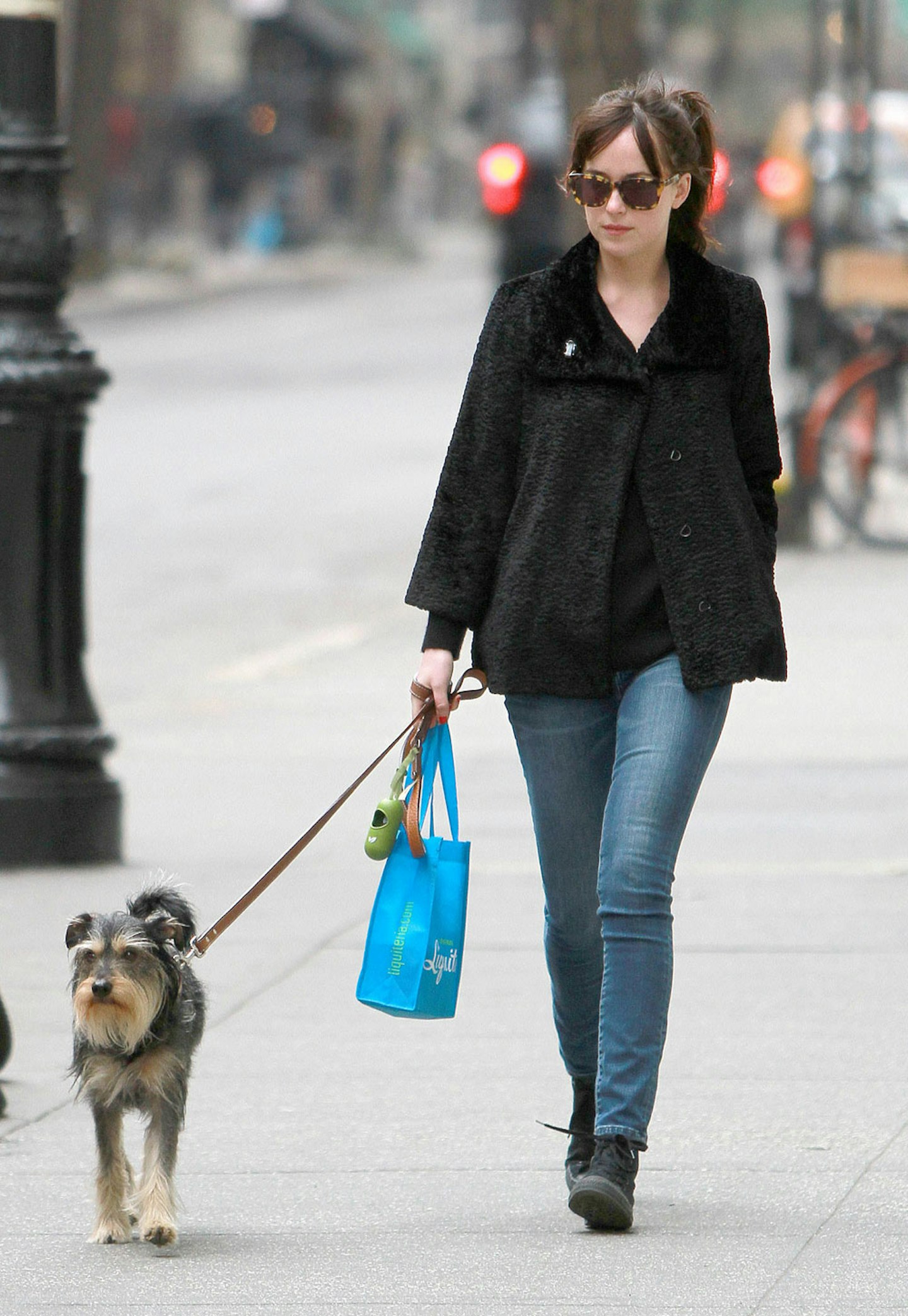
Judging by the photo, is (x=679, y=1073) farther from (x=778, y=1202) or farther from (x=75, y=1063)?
(x=75, y=1063)

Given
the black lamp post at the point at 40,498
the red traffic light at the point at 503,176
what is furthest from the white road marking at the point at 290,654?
the red traffic light at the point at 503,176

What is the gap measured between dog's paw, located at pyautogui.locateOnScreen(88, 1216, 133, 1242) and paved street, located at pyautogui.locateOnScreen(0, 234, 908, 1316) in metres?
0.06

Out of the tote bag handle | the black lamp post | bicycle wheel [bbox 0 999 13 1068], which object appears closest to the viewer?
the tote bag handle

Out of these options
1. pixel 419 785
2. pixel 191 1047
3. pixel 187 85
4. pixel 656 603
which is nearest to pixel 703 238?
pixel 656 603

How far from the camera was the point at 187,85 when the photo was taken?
69.8 metres

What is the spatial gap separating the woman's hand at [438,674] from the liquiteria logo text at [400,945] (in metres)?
0.36

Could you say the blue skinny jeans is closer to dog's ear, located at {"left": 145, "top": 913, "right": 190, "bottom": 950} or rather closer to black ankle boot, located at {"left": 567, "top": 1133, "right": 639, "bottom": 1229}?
black ankle boot, located at {"left": 567, "top": 1133, "right": 639, "bottom": 1229}

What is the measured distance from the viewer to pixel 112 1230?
4.73 m

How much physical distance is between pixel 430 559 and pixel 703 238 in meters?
0.75

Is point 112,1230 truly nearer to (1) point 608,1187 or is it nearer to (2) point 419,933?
(2) point 419,933

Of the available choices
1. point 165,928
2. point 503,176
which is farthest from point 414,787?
point 503,176

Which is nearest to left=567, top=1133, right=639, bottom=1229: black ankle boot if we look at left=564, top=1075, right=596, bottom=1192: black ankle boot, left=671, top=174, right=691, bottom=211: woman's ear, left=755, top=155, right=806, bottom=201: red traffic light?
left=564, top=1075, right=596, bottom=1192: black ankle boot

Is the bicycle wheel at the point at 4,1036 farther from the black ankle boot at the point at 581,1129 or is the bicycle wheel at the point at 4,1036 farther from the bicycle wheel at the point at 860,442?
the bicycle wheel at the point at 860,442

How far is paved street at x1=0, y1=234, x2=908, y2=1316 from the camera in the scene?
4.57 metres
